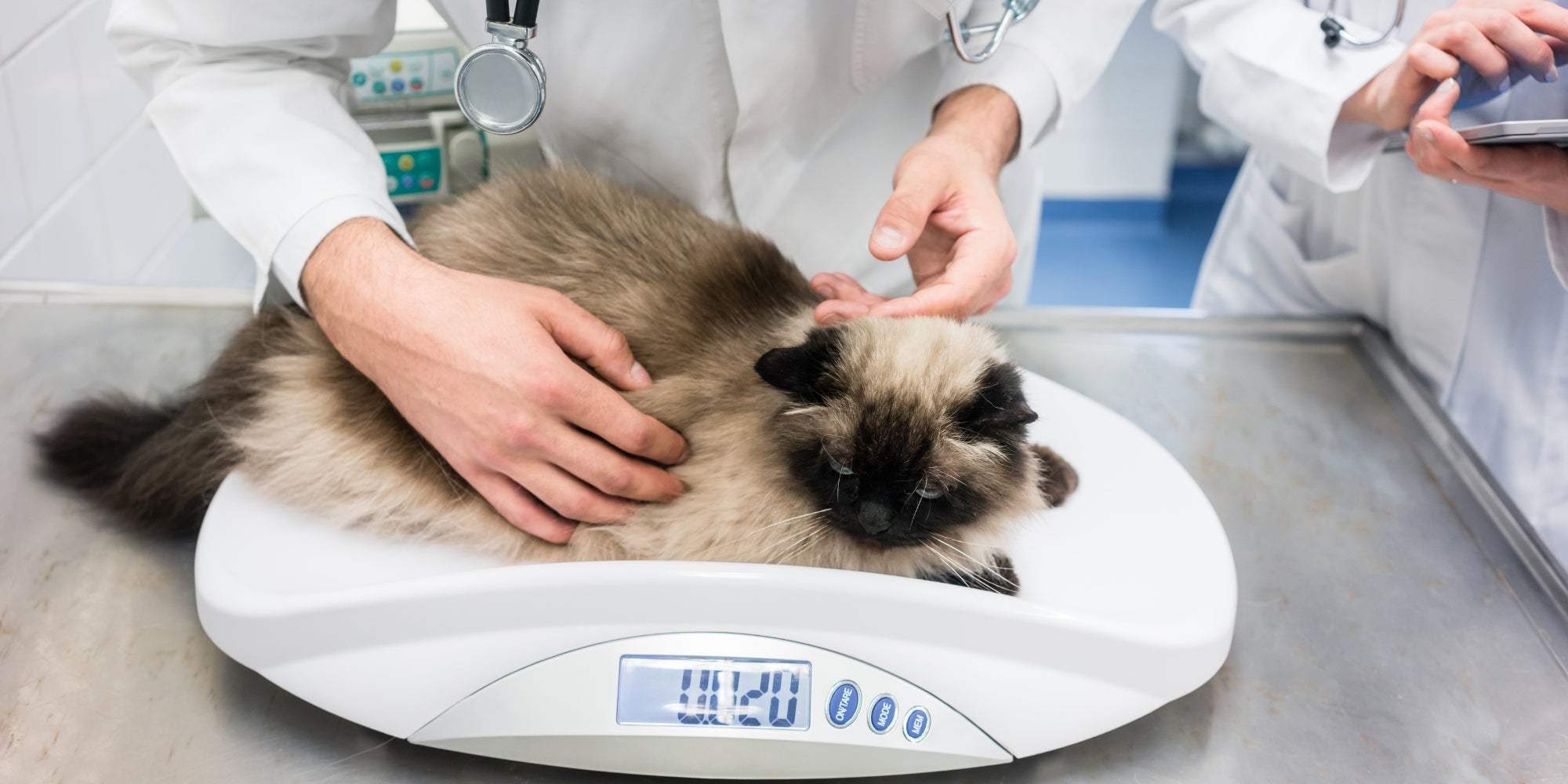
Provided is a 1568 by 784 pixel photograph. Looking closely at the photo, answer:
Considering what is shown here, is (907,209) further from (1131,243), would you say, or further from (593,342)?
(1131,243)

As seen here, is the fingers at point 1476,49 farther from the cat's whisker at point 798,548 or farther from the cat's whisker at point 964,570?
the cat's whisker at point 798,548

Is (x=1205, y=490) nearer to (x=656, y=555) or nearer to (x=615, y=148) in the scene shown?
(x=656, y=555)

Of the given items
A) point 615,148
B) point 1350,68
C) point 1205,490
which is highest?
point 1350,68

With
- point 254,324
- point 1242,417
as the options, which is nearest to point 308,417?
point 254,324

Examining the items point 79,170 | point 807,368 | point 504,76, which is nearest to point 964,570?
point 807,368

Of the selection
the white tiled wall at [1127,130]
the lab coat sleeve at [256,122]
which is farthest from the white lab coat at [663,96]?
the white tiled wall at [1127,130]

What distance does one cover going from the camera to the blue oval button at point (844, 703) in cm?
76

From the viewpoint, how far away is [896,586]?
31.0 inches

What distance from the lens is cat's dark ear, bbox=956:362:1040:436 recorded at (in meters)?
0.87

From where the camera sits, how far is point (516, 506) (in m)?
0.93

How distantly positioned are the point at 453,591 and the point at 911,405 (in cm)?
43

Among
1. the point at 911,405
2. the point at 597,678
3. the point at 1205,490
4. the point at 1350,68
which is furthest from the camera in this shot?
the point at 1350,68

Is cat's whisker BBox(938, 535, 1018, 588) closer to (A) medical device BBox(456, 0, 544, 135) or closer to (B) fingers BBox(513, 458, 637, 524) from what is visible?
(B) fingers BBox(513, 458, 637, 524)

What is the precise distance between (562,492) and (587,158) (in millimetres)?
526
